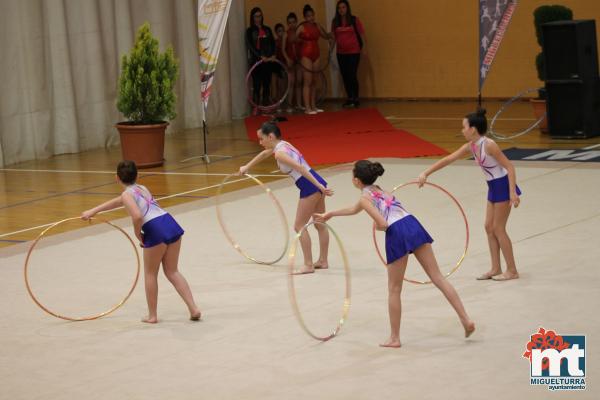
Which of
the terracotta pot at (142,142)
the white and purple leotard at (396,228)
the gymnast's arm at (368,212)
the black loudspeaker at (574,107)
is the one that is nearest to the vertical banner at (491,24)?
the black loudspeaker at (574,107)

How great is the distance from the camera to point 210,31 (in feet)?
45.7

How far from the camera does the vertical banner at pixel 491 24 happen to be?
1476 cm

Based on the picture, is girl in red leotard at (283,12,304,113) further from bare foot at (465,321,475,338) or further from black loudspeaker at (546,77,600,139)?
bare foot at (465,321,475,338)

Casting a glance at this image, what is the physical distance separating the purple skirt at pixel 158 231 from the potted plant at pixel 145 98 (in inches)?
290

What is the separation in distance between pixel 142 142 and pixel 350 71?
280 inches

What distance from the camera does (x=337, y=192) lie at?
11.4m

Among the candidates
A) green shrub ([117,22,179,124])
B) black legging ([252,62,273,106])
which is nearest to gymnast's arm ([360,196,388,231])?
green shrub ([117,22,179,124])

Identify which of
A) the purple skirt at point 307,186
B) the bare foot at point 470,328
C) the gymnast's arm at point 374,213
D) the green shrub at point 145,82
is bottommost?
the bare foot at point 470,328

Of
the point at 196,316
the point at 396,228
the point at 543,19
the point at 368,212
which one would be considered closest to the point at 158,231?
the point at 196,316

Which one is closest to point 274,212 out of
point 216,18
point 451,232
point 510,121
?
point 451,232

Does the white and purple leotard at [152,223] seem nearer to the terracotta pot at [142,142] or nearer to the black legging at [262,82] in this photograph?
the terracotta pot at [142,142]

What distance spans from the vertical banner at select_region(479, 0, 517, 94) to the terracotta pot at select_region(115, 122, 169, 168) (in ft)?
15.1

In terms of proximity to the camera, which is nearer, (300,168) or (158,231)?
(158,231)

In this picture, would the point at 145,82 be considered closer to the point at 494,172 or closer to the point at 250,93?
the point at 250,93
